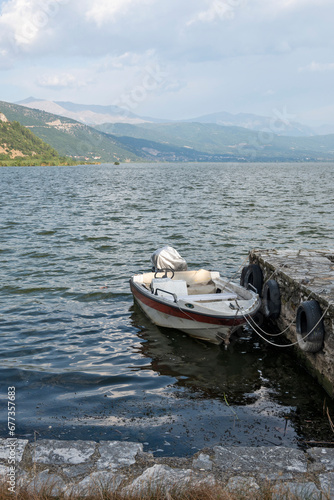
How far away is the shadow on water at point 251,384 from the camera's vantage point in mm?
7145

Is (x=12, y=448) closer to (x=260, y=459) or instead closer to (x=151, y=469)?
(x=151, y=469)

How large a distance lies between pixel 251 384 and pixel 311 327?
179cm

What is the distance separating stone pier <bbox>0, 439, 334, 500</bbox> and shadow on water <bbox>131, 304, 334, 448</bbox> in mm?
976

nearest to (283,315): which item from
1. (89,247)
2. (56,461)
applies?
(56,461)

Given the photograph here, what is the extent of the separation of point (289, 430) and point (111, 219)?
1074 inches

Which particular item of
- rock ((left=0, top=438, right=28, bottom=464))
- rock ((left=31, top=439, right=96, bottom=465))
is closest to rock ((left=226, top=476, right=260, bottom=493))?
rock ((left=31, top=439, right=96, bottom=465))

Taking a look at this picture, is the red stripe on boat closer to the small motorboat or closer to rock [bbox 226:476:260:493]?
the small motorboat

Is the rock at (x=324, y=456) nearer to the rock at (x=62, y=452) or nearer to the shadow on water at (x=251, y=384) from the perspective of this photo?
the shadow on water at (x=251, y=384)

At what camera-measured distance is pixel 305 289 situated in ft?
31.5

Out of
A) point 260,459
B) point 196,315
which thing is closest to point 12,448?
point 260,459

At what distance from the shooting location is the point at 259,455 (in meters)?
5.93

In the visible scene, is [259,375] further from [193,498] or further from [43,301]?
[43,301]

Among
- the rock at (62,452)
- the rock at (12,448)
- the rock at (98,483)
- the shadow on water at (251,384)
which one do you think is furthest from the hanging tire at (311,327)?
the rock at (12,448)

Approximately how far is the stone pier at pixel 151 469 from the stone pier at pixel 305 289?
8.49 feet
